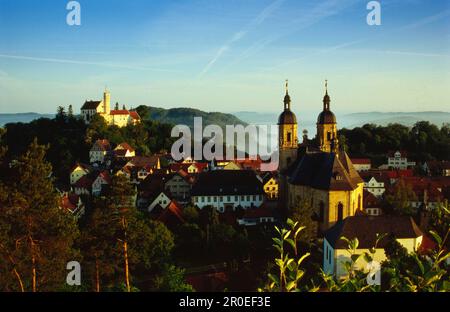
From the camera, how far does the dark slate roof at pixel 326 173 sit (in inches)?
1122

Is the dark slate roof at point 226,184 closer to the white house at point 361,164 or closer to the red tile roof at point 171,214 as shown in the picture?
the red tile roof at point 171,214

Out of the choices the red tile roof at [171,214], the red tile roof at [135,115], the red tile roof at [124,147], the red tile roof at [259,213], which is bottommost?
the red tile roof at [259,213]

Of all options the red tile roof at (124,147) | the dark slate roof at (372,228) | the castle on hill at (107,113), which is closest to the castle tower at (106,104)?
the castle on hill at (107,113)

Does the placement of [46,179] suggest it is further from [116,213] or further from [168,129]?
[168,129]

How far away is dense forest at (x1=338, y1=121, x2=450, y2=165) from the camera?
69.6 m

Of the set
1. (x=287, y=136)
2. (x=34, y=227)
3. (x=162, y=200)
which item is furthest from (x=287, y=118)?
(x=34, y=227)

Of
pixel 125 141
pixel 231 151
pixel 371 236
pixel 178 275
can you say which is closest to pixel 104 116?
pixel 125 141

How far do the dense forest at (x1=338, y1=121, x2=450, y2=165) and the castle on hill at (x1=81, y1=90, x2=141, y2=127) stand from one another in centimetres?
3523

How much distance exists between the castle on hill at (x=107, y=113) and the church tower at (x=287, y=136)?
43.5m

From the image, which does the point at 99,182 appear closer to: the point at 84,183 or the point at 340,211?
the point at 84,183

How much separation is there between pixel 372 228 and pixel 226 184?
18.8m

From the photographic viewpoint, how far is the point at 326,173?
2916 centimetres

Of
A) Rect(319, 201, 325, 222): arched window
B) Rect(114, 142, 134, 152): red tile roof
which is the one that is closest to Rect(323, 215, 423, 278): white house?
Rect(319, 201, 325, 222): arched window
